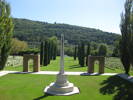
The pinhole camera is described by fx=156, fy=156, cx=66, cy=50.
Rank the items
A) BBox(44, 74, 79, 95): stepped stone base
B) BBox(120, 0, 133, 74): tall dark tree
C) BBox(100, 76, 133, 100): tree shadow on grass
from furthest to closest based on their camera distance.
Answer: BBox(120, 0, 133, 74): tall dark tree, BBox(44, 74, 79, 95): stepped stone base, BBox(100, 76, 133, 100): tree shadow on grass

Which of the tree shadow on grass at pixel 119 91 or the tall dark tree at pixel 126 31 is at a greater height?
the tall dark tree at pixel 126 31

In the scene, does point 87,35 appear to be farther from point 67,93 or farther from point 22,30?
point 67,93

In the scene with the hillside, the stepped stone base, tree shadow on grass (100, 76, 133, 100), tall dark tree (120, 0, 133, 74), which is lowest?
tree shadow on grass (100, 76, 133, 100)

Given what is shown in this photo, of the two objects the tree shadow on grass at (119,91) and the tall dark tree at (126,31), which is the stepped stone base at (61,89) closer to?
the tree shadow on grass at (119,91)

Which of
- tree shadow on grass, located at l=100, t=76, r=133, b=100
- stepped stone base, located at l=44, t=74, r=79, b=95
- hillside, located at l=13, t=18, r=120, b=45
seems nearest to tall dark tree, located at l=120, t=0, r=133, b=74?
tree shadow on grass, located at l=100, t=76, r=133, b=100

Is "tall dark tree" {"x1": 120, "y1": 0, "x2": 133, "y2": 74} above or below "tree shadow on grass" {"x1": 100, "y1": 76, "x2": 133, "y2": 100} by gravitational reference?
above

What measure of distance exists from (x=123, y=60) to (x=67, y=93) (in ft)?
30.7

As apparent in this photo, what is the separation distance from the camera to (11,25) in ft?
56.5

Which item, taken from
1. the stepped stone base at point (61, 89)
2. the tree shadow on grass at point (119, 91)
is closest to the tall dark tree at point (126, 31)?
the tree shadow on grass at point (119, 91)

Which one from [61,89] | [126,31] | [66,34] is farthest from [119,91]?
[66,34]

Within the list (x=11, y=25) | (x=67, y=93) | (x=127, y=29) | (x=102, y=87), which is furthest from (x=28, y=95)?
(x=127, y=29)

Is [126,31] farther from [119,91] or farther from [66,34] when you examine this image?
[66,34]

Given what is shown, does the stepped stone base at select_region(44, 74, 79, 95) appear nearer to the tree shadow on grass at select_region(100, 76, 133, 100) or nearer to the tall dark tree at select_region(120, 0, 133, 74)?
the tree shadow on grass at select_region(100, 76, 133, 100)

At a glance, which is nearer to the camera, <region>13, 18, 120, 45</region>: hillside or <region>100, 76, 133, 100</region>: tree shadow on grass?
<region>100, 76, 133, 100</region>: tree shadow on grass
